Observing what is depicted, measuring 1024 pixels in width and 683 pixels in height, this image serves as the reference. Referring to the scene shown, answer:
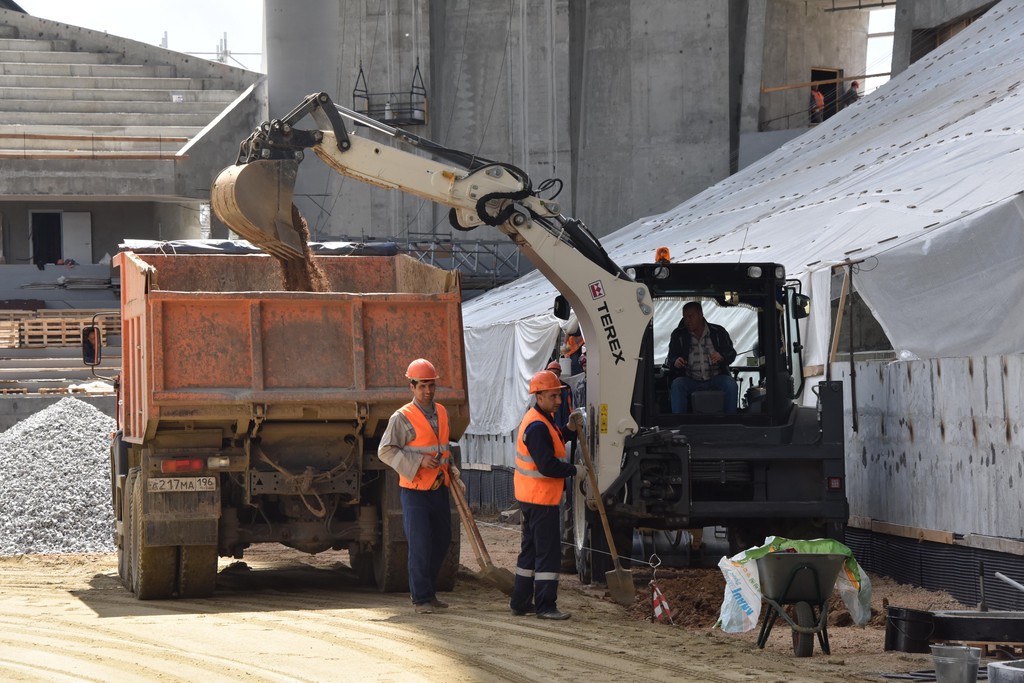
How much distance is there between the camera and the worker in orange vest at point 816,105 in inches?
1324

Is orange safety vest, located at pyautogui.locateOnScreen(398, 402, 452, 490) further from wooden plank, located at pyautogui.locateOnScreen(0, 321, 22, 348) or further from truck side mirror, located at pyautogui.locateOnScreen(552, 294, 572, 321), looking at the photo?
wooden plank, located at pyautogui.locateOnScreen(0, 321, 22, 348)

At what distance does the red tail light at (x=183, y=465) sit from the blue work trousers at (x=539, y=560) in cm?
246

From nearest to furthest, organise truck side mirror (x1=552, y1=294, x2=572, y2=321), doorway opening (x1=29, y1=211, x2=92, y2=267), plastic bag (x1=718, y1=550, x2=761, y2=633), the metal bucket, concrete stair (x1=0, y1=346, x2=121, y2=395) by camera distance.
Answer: the metal bucket → plastic bag (x1=718, y1=550, x2=761, y2=633) → truck side mirror (x1=552, y1=294, x2=572, y2=321) → concrete stair (x1=0, y1=346, x2=121, y2=395) → doorway opening (x1=29, y1=211, x2=92, y2=267)

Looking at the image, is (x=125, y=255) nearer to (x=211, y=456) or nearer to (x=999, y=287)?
(x=211, y=456)

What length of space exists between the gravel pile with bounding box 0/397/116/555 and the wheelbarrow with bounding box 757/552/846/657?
29.9 ft

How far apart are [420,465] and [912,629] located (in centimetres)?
361

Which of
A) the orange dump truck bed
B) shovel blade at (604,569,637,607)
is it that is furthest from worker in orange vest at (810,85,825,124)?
shovel blade at (604,569,637,607)

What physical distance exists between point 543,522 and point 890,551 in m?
3.32

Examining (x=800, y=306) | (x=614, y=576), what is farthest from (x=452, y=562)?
(x=800, y=306)

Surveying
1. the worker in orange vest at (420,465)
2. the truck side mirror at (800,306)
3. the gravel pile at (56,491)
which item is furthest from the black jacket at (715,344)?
the gravel pile at (56,491)

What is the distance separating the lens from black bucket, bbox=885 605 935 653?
25.5ft

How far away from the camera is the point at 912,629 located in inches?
308

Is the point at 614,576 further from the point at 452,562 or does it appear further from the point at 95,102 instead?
the point at 95,102

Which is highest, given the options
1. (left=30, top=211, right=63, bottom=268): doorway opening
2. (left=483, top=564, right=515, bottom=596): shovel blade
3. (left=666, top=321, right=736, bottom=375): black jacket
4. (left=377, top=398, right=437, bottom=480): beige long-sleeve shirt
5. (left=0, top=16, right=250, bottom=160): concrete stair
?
(left=0, top=16, right=250, bottom=160): concrete stair
